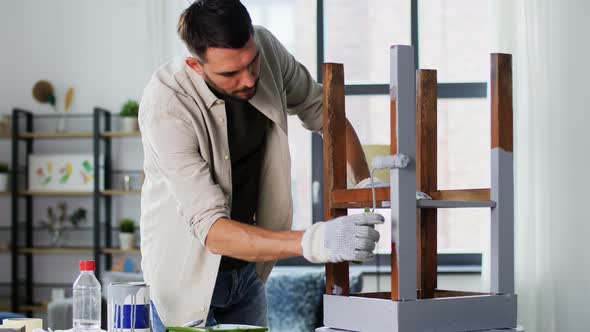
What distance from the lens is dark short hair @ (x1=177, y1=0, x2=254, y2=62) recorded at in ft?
6.00

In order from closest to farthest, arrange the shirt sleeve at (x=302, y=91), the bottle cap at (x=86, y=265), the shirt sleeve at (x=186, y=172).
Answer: the bottle cap at (x=86, y=265) < the shirt sleeve at (x=186, y=172) < the shirt sleeve at (x=302, y=91)

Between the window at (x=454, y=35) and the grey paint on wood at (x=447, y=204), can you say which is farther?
the window at (x=454, y=35)

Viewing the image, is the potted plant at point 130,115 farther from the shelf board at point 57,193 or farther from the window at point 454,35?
the window at point 454,35

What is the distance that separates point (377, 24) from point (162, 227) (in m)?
3.59

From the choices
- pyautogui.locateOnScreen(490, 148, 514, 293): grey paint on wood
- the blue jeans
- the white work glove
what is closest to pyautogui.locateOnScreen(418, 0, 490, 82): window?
the blue jeans

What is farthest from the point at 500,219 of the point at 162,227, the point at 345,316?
the point at 162,227

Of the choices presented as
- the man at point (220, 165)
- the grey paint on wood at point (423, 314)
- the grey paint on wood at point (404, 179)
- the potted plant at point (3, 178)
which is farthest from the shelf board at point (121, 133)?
the grey paint on wood at point (404, 179)

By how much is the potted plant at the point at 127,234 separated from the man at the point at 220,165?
3.16 m

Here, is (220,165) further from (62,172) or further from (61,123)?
(61,123)

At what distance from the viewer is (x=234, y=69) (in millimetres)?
1857

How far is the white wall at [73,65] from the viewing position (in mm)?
5523

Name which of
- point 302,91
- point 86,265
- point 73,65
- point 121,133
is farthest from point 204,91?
point 73,65

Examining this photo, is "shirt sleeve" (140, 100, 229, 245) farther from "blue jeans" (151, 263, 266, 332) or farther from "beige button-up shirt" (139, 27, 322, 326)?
"blue jeans" (151, 263, 266, 332)

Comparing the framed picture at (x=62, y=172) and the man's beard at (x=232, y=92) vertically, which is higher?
the man's beard at (x=232, y=92)
